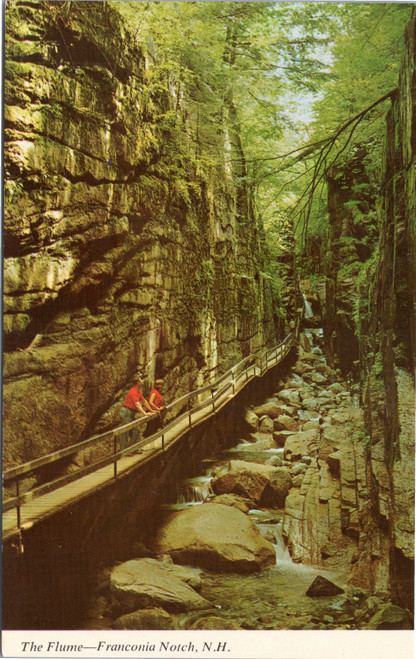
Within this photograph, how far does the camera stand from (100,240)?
3.30 m

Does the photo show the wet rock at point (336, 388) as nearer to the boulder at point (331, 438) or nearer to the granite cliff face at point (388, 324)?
the granite cliff face at point (388, 324)

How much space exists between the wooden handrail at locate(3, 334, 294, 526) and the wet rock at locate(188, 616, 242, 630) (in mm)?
1239

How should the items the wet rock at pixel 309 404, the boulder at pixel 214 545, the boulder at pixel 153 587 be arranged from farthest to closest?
1. the wet rock at pixel 309 404
2. the boulder at pixel 214 545
3. the boulder at pixel 153 587

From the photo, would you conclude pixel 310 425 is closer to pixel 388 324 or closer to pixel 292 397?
pixel 292 397

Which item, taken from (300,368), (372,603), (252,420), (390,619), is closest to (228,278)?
(300,368)

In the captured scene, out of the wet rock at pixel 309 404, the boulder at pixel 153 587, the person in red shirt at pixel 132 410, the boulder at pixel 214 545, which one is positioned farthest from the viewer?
the wet rock at pixel 309 404

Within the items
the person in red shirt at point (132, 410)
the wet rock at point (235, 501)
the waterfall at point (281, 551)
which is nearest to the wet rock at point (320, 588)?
the waterfall at point (281, 551)

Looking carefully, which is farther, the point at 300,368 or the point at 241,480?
the point at 300,368

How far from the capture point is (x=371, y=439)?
3.47 m

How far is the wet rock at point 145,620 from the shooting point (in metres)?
2.99

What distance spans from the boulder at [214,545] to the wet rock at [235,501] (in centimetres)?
13

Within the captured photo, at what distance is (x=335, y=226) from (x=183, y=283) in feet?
4.44

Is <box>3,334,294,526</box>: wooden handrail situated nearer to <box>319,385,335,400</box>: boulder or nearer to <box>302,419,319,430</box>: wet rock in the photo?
<box>319,385,335,400</box>: boulder

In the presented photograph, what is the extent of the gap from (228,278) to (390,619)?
275 centimetres
